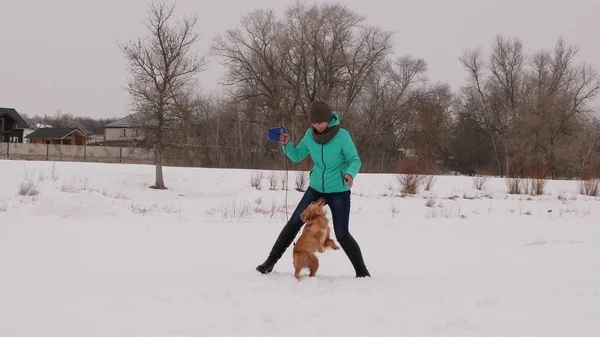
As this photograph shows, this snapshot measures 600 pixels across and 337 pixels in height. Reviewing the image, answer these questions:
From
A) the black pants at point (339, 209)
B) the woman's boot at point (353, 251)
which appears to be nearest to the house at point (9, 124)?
the black pants at point (339, 209)

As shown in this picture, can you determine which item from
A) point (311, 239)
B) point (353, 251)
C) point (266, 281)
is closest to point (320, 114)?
point (311, 239)

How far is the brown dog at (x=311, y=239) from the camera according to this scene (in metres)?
4.56

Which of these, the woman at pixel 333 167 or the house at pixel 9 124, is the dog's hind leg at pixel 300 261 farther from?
the house at pixel 9 124

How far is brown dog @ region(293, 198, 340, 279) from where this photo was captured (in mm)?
4562

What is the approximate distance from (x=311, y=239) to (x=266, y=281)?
577 millimetres

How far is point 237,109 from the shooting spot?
41.8m

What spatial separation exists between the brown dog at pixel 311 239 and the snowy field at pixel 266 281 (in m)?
0.18

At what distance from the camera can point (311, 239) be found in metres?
4.56

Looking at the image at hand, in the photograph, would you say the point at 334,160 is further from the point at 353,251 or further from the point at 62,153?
the point at 62,153

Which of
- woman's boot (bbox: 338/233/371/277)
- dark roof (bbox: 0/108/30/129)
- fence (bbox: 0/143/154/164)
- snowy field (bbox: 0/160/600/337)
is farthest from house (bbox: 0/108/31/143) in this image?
woman's boot (bbox: 338/233/371/277)

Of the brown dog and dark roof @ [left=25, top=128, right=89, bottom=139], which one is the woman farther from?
dark roof @ [left=25, top=128, right=89, bottom=139]

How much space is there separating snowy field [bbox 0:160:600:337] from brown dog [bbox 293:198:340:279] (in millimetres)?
178

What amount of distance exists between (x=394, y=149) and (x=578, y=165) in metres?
17.8

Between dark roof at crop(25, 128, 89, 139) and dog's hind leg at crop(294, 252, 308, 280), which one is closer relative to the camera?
dog's hind leg at crop(294, 252, 308, 280)
